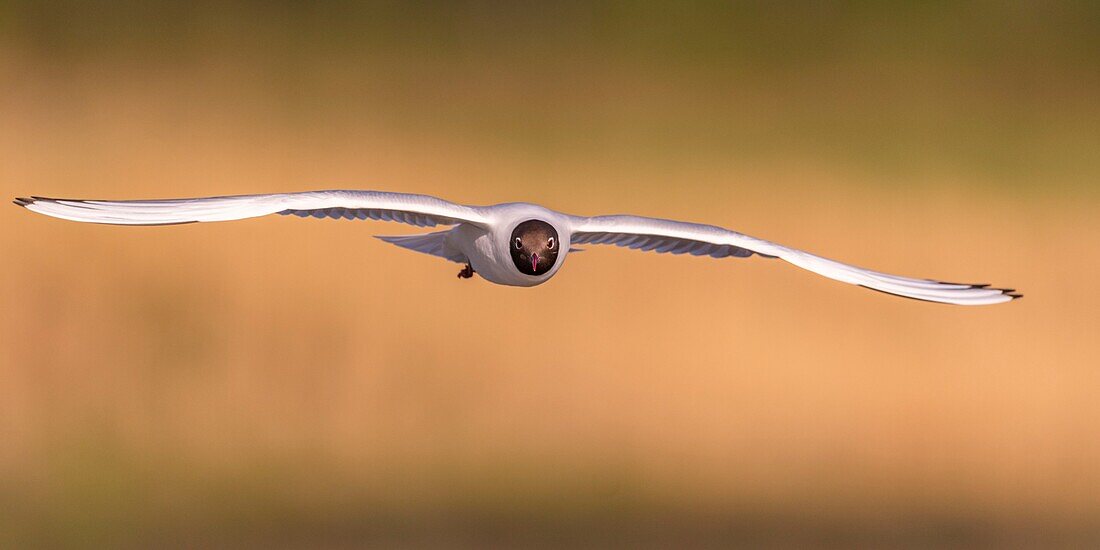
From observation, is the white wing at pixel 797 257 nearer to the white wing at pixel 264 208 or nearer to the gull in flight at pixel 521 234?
the gull in flight at pixel 521 234

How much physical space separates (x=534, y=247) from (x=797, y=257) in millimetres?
1351

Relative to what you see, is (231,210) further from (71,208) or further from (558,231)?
(558,231)

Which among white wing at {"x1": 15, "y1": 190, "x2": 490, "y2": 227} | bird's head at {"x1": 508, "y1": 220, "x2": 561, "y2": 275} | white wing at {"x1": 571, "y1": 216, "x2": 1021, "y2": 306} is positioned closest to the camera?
white wing at {"x1": 15, "y1": 190, "x2": 490, "y2": 227}

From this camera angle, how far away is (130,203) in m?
6.04

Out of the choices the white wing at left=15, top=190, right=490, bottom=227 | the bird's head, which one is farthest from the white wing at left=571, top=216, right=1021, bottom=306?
the white wing at left=15, top=190, right=490, bottom=227

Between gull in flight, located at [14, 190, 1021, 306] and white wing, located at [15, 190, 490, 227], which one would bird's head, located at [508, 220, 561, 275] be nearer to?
gull in flight, located at [14, 190, 1021, 306]

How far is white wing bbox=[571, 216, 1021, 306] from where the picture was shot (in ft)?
23.8

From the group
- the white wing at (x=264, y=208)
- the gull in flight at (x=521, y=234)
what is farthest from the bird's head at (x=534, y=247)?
the white wing at (x=264, y=208)

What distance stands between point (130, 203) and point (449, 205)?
1.53m

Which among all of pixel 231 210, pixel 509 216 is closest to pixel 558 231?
pixel 509 216

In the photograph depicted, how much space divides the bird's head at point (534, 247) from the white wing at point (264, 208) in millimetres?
223

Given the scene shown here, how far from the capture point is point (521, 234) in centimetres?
694

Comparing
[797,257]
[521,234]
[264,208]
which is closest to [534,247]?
[521,234]

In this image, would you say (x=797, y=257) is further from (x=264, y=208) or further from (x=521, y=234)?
(x=264, y=208)
